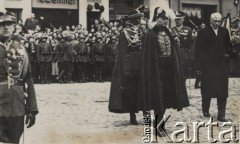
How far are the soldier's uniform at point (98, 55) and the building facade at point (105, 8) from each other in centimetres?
110

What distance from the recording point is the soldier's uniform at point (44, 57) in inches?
217

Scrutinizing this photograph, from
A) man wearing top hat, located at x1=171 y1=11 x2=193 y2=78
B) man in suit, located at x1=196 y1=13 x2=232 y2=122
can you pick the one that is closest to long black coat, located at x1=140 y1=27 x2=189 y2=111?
man in suit, located at x1=196 y1=13 x2=232 y2=122

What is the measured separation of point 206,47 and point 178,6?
693mm

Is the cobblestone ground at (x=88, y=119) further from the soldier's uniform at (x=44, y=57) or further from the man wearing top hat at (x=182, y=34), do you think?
the man wearing top hat at (x=182, y=34)

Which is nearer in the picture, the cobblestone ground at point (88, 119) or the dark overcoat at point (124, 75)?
the cobblestone ground at point (88, 119)

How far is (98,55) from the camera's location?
7.44 m

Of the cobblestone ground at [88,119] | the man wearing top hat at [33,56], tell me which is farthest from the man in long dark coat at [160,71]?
the man wearing top hat at [33,56]

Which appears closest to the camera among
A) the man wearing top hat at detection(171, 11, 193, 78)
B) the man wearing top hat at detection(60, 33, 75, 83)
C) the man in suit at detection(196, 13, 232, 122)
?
the man in suit at detection(196, 13, 232, 122)

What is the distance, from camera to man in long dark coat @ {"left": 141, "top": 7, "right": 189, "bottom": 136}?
400 cm

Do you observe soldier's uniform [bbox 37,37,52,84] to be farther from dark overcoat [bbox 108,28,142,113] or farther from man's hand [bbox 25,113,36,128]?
man's hand [bbox 25,113,36,128]

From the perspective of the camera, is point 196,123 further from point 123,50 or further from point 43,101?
point 43,101

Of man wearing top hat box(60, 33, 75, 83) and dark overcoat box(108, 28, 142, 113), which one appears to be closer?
dark overcoat box(108, 28, 142, 113)

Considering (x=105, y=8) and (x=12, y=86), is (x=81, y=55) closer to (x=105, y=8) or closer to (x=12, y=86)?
(x=105, y=8)

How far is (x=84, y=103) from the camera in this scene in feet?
16.0
